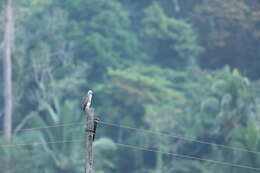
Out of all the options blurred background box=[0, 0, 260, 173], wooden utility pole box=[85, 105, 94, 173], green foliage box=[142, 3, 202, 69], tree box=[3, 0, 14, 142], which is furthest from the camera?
green foliage box=[142, 3, 202, 69]

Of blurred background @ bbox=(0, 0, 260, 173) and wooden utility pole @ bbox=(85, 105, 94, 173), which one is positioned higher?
blurred background @ bbox=(0, 0, 260, 173)

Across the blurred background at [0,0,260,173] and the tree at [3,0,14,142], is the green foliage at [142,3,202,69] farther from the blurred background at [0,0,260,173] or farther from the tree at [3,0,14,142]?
the tree at [3,0,14,142]

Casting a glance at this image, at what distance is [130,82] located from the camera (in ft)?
112

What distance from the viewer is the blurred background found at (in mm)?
30969

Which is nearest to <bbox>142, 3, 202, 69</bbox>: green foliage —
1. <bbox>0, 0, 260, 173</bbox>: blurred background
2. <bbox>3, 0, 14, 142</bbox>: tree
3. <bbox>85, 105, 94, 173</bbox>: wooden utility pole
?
<bbox>0, 0, 260, 173</bbox>: blurred background

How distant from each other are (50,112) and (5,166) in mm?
3449

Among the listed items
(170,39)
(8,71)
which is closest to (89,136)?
(8,71)

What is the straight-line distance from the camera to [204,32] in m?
41.4

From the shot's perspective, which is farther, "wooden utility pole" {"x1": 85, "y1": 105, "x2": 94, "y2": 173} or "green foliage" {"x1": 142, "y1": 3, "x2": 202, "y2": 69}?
"green foliage" {"x1": 142, "y1": 3, "x2": 202, "y2": 69}

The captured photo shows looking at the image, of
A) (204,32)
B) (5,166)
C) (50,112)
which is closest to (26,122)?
(50,112)

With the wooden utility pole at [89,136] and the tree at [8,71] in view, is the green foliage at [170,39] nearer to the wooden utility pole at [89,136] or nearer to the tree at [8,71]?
the tree at [8,71]

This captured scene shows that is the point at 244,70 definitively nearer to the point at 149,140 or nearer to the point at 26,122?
the point at 149,140

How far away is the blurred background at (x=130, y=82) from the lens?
30969 millimetres

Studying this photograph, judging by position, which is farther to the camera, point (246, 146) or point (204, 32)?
point (204, 32)
